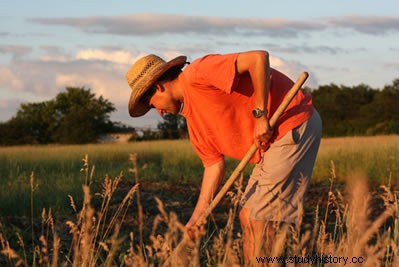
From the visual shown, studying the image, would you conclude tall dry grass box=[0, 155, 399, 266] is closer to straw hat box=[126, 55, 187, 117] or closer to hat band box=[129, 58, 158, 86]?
straw hat box=[126, 55, 187, 117]

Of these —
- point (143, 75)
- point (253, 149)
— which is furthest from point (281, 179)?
point (143, 75)

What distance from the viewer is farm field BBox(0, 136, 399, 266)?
341 centimetres

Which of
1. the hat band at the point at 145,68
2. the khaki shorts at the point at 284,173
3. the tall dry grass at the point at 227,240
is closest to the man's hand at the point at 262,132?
the khaki shorts at the point at 284,173

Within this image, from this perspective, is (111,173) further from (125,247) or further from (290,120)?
(290,120)

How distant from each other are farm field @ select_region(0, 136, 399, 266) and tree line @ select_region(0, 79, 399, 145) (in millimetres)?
Answer: 22932

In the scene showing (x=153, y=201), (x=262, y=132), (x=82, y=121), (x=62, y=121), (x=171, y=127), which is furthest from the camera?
(x=62, y=121)

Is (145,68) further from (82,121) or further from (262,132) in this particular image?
(82,121)

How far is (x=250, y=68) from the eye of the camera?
145 inches

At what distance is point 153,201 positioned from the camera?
30.6 feet

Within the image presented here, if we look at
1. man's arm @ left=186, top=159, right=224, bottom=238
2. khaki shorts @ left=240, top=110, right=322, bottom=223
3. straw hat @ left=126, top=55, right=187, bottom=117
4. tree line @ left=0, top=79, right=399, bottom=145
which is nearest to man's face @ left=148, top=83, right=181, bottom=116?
straw hat @ left=126, top=55, right=187, bottom=117

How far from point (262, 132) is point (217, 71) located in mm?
384

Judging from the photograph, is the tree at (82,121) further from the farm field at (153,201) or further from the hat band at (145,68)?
the hat band at (145,68)

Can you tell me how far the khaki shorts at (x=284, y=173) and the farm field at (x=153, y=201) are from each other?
206 millimetres

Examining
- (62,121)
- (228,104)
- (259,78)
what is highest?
(259,78)
